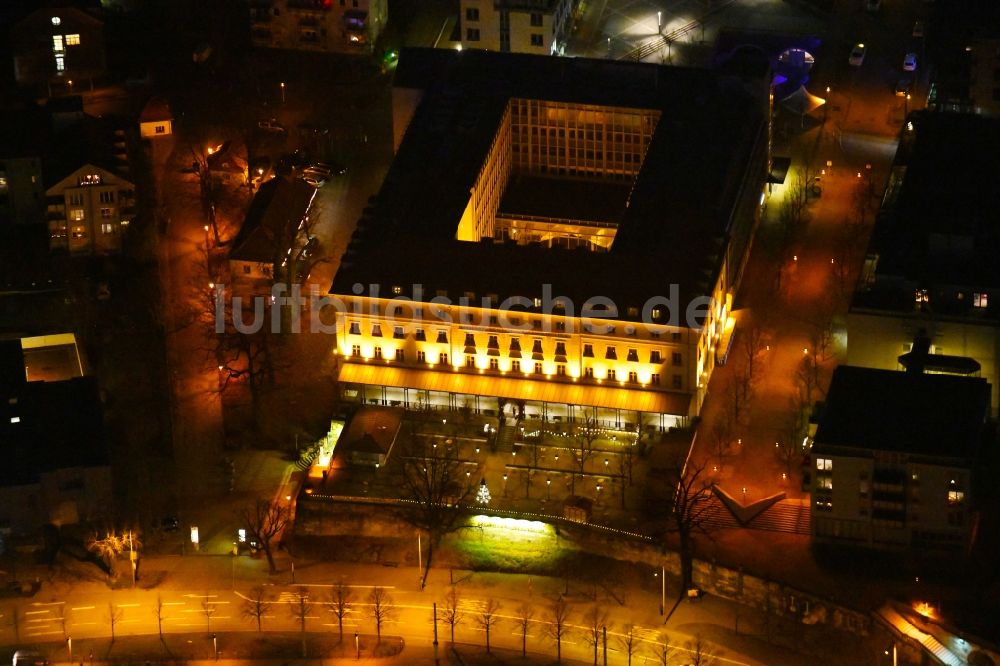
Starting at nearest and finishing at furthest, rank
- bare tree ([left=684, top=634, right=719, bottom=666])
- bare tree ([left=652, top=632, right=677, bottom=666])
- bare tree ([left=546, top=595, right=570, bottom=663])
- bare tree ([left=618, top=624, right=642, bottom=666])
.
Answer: bare tree ([left=684, top=634, right=719, bottom=666]), bare tree ([left=652, top=632, right=677, bottom=666]), bare tree ([left=618, top=624, right=642, bottom=666]), bare tree ([left=546, top=595, right=570, bottom=663])

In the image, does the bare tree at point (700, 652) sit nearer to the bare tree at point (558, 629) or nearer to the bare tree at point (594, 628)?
the bare tree at point (594, 628)

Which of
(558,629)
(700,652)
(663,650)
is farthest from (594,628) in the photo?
(700,652)

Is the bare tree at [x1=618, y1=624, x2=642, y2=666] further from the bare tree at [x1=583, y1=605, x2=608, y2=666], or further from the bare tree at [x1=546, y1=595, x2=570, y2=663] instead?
the bare tree at [x1=546, y1=595, x2=570, y2=663]

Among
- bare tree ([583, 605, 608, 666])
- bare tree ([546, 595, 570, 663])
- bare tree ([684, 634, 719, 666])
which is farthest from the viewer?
bare tree ([583, 605, 608, 666])

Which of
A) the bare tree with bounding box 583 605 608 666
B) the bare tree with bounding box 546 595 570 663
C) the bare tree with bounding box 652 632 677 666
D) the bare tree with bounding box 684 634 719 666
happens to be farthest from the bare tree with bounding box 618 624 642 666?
the bare tree with bounding box 546 595 570 663

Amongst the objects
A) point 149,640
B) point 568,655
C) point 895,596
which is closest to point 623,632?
point 568,655

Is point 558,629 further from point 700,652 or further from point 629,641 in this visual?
point 700,652

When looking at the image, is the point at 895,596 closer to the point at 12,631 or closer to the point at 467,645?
the point at 467,645
